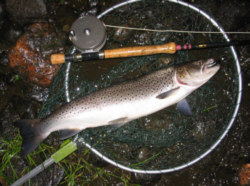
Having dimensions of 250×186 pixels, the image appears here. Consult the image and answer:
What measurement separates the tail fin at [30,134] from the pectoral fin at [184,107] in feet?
5.34

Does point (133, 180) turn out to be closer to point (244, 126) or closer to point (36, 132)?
point (36, 132)

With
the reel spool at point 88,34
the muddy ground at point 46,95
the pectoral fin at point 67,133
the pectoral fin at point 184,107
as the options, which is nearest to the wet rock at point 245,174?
the muddy ground at point 46,95

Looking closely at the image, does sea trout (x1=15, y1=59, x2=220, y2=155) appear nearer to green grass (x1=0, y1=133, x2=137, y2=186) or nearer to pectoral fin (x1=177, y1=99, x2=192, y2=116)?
pectoral fin (x1=177, y1=99, x2=192, y2=116)

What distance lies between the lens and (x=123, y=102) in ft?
7.36

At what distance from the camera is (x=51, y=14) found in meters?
2.85

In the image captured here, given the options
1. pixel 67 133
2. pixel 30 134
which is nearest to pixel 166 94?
pixel 67 133

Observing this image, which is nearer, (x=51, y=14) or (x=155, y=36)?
(x=155, y=36)

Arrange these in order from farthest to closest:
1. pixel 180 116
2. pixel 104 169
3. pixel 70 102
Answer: pixel 104 169, pixel 180 116, pixel 70 102

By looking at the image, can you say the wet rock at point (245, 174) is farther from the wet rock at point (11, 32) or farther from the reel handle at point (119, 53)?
the wet rock at point (11, 32)

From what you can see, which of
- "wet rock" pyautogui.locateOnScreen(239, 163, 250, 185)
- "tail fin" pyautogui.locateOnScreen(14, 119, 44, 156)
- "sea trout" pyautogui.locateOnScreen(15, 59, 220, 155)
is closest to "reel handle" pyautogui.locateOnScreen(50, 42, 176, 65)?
"sea trout" pyautogui.locateOnScreen(15, 59, 220, 155)

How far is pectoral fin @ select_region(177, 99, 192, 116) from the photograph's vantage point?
2350mm

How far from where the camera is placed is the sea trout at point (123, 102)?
7.32 ft

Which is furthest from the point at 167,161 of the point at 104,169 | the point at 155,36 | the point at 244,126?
the point at 155,36

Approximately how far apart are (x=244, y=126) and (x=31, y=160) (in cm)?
280
